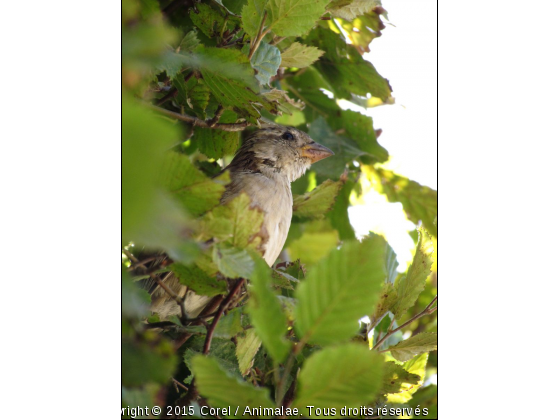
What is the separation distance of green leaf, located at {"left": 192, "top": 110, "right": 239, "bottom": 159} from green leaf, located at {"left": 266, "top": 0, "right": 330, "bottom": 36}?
50cm

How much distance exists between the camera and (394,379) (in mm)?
1803

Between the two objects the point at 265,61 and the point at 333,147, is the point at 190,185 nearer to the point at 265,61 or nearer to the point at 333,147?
the point at 265,61

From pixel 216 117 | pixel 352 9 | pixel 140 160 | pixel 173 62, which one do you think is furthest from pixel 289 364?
pixel 352 9

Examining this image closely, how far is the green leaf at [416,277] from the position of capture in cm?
179

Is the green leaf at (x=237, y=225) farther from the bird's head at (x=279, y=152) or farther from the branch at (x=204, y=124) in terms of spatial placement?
the bird's head at (x=279, y=152)

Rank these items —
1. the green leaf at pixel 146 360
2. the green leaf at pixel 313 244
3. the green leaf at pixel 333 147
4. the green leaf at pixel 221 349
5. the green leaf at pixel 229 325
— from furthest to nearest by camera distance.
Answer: the green leaf at pixel 313 244
the green leaf at pixel 333 147
the green leaf at pixel 221 349
the green leaf at pixel 229 325
the green leaf at pixel 146 360

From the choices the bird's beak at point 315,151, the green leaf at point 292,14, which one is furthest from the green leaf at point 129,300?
the bird's beak at point 315,151

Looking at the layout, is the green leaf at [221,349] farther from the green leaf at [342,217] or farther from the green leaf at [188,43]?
the green leaf at [342,217]

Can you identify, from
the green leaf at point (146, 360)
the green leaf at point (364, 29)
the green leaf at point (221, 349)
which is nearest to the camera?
the green leaf at point (146, 360)

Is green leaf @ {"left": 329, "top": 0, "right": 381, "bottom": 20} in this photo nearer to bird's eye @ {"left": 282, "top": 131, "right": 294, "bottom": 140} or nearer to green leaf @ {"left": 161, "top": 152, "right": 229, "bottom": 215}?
bird's eye @ {"left": 282, "top": 131, "right": 294, "bottom": 140}

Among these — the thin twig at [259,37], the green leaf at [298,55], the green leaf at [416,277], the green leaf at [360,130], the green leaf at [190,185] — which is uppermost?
the green leaf at [360,130]

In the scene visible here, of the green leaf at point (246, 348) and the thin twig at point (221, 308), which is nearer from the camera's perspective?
the thin twig at point (221, 308)

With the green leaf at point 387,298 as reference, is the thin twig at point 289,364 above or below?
below

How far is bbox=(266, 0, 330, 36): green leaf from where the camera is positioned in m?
1.73
